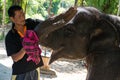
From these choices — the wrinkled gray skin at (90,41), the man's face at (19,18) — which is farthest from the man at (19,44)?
the wrinkled gray skin at (90,41)

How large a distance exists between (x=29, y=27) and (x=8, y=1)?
1326 centimetres

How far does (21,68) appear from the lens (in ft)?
10.0

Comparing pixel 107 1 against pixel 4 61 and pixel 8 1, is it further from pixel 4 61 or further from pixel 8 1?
pixel 8 1

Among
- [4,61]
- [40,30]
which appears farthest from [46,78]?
[40,30]

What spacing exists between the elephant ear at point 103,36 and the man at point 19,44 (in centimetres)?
129

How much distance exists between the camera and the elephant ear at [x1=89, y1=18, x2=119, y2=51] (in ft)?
4.23

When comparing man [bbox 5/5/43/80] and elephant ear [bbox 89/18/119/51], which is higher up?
elephant ear [bbox 89/18/119/51]

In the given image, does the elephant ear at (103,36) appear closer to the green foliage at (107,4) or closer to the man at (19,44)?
the man at (19,44)

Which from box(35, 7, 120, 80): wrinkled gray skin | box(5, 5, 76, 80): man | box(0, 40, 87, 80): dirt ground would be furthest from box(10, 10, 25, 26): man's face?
box(0, 40, 87, 80): dirt ground

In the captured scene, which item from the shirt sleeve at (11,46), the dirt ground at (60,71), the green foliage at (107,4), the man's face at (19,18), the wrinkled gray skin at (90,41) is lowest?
the dirt ground at (60,71)

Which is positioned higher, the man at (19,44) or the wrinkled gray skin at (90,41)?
the wrinkled gray skin at (90,41)

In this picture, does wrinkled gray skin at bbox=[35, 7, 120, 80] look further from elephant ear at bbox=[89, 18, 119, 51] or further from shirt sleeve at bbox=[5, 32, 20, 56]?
shirt sleeve at bbox=[5, 32, 20, 56]

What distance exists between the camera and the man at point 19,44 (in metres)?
2.76

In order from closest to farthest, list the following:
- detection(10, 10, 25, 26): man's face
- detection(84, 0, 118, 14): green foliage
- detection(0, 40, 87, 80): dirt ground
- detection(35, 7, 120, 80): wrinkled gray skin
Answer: detection(35, 7, 120, 80): wrinkled gray skin < detection(10, 10, 25, 26): man's face < detection(0, 40, 87, 80): dirt ground < detection(84, 0, 118, 14): green foliage
